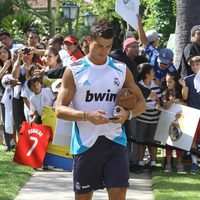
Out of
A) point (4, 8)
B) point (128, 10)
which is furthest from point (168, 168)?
point (4, 8)

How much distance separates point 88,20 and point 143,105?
2282 centimetres

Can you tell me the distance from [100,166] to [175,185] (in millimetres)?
3413

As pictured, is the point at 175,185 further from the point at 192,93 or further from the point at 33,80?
the point at 33,80

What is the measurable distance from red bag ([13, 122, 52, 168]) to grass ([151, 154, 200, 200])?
1.65m

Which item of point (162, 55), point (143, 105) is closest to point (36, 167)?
point (162, 55)

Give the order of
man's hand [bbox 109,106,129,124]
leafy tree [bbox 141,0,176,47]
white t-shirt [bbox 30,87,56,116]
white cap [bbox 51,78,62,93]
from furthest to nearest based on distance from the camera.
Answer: leafy tree [bbox 141,0,176,47], white t-shirt [bbox 30,87,56,116], white cap [bbox 51,78,62,93], man's hand [bbox 109,106,129,124]

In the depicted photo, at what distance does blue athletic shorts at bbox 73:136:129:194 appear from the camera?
19.5 feet

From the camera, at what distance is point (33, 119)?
10.8m

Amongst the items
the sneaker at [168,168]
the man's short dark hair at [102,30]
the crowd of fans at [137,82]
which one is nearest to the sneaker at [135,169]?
the crowd of fans at [137,82]

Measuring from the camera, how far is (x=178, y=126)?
1033 cm

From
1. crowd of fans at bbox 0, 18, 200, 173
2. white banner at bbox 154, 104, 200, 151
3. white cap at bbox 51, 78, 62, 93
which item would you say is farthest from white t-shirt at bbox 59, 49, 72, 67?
white banner at bbox 154, 104, 200, 151

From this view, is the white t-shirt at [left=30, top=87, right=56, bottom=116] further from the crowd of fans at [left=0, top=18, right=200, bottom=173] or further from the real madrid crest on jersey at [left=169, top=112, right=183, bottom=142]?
the real madrid crest on jersey at [left=169, top=112, right=183, bottom=142]

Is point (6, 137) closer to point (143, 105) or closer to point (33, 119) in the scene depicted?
point (33, 119)

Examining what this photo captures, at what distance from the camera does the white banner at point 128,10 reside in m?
11.2
